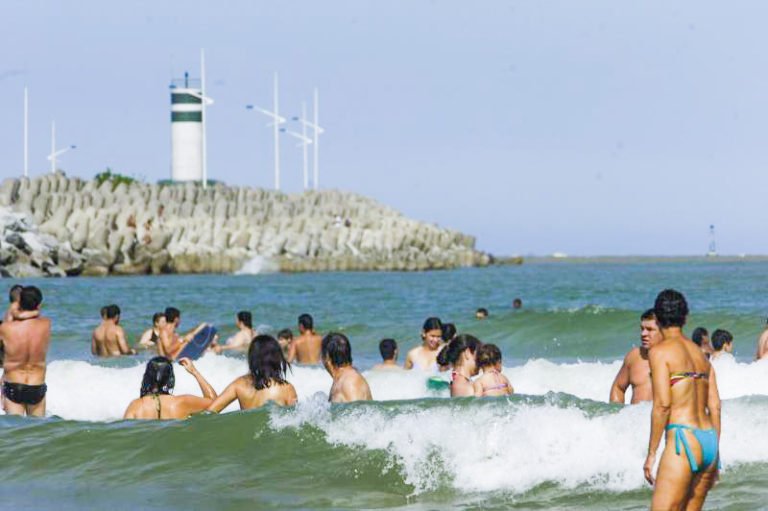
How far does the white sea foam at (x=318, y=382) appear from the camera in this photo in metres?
16.7

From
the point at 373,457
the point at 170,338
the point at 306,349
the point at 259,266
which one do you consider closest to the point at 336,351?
the point at 373,457

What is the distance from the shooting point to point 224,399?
11055 millimetres

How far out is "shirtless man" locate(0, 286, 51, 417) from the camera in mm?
12711

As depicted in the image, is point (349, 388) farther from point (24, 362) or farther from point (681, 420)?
point (681, 420)

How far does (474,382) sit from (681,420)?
16.3ft

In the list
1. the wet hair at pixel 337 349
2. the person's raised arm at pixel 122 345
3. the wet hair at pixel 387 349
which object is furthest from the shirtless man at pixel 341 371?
the person's raised arm at pixel 122 345

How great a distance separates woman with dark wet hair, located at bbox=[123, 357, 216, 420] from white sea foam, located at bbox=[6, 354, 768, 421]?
4.36 meters

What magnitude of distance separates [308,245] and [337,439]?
72844mm

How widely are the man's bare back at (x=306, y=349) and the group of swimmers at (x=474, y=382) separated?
408 centimetres

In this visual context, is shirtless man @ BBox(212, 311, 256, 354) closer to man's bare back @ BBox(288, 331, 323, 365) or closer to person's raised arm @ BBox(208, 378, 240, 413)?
man's bare back @ BBox(288, 331, 323, 365)

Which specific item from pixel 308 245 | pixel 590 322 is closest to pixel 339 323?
pixel 590 322

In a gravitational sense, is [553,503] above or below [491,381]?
below

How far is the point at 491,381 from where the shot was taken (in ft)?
39.4

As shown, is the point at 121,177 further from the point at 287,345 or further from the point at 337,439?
the point at 337,439
